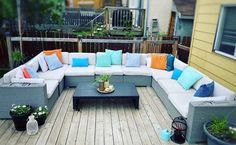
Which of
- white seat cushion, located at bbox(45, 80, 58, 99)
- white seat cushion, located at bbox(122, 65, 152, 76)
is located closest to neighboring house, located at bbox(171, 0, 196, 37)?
white seat cushion, located at bbox(122, 65, 152, 76)

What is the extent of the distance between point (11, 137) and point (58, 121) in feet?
2.58

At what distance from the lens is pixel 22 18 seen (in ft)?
2.67

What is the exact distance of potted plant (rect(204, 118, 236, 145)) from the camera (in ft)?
8.93

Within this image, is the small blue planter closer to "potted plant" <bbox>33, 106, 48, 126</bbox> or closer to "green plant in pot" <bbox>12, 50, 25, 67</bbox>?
"potted plant" <bbox>33, 106, 48, 126</bbox>

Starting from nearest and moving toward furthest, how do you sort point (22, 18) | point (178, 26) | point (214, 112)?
1. point (22, 18)
2. point (214, 112)
3. point (178, 26)

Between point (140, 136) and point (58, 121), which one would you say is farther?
point (58, 121)

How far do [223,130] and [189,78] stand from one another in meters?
1.59

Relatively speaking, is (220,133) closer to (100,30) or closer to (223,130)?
(223,130)

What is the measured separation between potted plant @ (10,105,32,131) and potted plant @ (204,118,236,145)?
2.81 m

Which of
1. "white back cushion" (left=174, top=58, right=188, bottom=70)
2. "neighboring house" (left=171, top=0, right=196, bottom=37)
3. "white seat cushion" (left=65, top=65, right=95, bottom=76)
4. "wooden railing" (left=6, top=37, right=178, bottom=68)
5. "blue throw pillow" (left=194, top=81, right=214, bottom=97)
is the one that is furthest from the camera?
"neighboring house" (left=171, top=0, right=196, bottom=37)

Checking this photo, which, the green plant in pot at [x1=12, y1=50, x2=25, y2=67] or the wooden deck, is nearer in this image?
the wooden deck

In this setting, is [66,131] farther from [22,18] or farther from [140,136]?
[22,18]

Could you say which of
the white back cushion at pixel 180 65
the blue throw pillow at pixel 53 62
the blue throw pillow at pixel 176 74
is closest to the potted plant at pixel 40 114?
the blue throw pillow at pixel 53 62

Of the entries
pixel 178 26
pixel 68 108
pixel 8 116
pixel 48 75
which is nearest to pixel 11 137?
pixel 8 116
